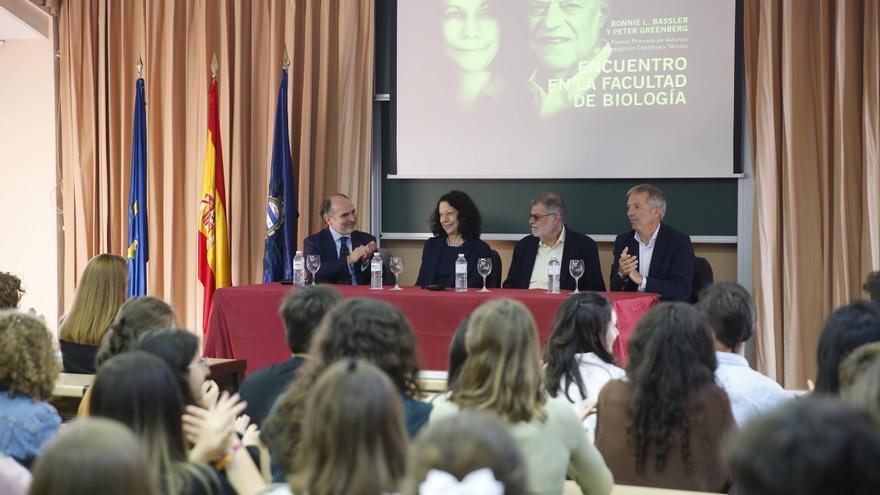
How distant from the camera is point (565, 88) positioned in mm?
5953

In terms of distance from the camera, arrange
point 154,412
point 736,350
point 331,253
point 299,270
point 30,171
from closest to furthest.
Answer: point 154,412 < point 736,350 < point 299,270 < point 331,253 < point 30,171

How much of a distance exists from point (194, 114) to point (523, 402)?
5327mm

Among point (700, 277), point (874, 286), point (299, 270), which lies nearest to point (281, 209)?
point (299, 270)

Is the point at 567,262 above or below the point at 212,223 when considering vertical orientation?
below

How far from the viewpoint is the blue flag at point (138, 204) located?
6.51 m

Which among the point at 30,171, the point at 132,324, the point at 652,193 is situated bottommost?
the point at 132,324

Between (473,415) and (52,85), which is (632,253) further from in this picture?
(52,85)

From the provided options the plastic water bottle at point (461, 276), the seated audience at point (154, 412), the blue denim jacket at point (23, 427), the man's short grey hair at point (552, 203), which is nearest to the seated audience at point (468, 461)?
the seated audience at point (154, 412)

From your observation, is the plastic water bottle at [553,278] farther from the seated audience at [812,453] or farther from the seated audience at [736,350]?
the seated audience at [812,453]

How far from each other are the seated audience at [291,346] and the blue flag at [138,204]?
402 cm

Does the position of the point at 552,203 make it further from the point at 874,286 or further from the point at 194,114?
the point at 194,114

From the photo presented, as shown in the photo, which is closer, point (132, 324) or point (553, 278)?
point (132, 324)

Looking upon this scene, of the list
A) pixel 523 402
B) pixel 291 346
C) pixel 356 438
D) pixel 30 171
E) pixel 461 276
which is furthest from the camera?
pixel 30 171

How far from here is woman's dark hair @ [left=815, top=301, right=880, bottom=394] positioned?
223 centimetres
